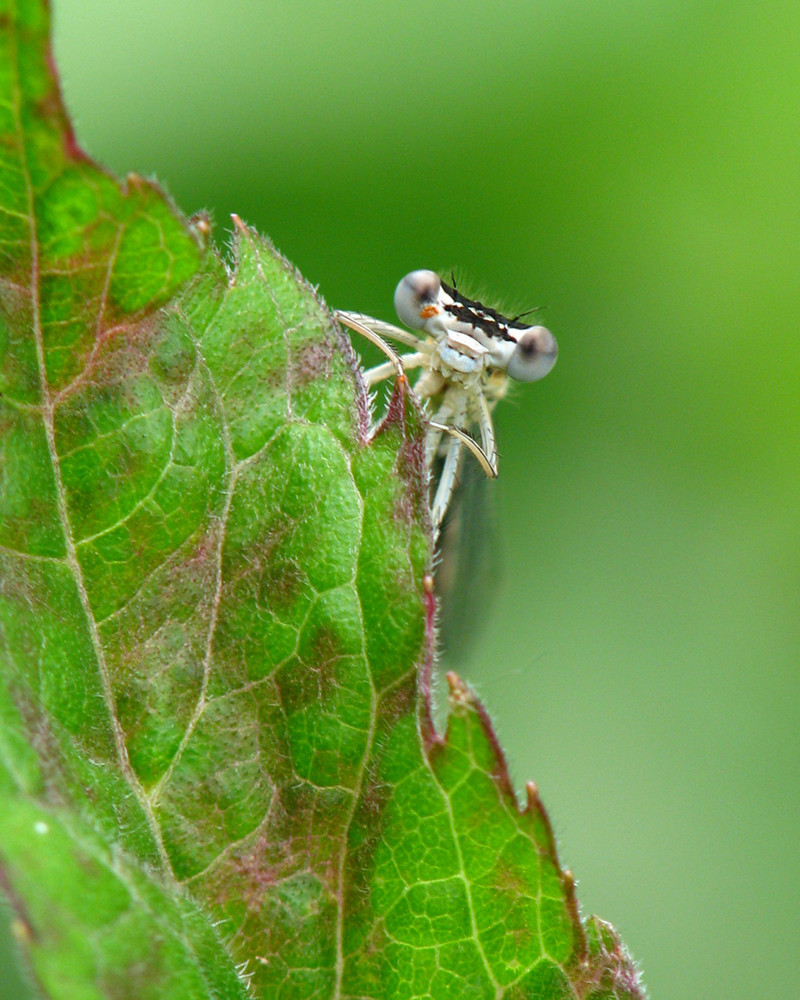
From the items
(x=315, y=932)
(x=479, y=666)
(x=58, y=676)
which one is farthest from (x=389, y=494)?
(x=479, y=666)

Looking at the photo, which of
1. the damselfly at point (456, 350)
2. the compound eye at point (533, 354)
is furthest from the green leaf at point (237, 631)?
the compound eye at point (533, 354)

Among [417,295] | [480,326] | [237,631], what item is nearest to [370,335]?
[417,295]

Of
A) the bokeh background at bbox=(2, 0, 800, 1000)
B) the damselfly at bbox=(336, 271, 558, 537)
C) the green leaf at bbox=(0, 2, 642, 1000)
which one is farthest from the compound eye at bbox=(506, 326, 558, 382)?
the green leaf at bbox=(0, 2, 642, 1000)

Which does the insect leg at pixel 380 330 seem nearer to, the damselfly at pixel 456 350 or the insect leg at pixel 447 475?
the damselfly at pixel 456 350

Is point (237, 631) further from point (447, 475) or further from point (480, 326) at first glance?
point (480, 326)

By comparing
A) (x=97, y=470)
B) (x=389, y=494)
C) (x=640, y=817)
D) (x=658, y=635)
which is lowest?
(x=640, y=817)

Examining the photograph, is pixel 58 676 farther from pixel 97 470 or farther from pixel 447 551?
pixel 447 551

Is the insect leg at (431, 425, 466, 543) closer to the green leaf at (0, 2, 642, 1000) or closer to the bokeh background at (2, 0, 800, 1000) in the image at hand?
the bokeh background at (2, 0, 800, 1000)
